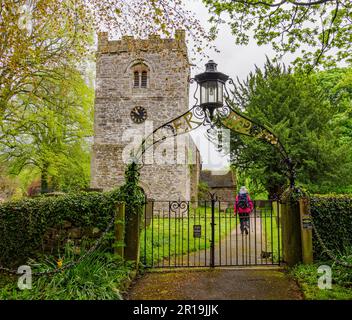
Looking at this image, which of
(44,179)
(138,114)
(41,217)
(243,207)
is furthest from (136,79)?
(41,217)

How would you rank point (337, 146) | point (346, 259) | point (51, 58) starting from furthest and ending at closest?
point (337, 146), point (51, 58), point (346, 259)

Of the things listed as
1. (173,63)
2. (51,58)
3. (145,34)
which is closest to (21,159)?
(51,58)

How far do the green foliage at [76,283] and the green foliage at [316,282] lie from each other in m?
3.02

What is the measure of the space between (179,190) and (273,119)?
8.89 m

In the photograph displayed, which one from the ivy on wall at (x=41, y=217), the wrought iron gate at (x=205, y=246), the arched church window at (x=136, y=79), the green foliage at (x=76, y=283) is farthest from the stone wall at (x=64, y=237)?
the arched church window at (x=136, y=79)

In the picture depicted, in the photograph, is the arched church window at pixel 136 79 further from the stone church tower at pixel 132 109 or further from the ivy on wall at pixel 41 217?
the ivy on wall at pixel 41 217

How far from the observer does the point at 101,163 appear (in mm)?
22359

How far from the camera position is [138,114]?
22422 mm

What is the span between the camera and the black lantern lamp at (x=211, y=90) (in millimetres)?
7043

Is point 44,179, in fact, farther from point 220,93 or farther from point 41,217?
point 220,93

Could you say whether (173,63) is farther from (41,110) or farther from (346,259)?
(346,259)

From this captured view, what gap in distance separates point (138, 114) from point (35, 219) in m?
16.6

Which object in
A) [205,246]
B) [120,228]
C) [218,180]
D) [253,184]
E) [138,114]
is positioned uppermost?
[138,114]

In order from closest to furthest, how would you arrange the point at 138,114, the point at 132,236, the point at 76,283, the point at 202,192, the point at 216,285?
the point at 76,283
the point at 216,285
the point at 132,236
the point at 138,114
the point at 202,192
